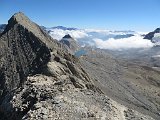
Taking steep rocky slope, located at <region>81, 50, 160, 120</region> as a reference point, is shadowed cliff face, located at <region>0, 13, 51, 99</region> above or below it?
above

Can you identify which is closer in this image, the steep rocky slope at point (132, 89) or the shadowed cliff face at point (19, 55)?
the shadowed cliff face at point (19, 55)

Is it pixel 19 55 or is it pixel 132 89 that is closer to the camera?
pixel 19 55

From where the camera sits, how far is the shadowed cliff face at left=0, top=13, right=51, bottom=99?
263ft

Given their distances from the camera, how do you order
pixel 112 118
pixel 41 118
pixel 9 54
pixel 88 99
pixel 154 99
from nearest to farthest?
pixel 41 118 < pixel 112 118 < pixel 88 99 < pixel 9 54 < pixel 154 99

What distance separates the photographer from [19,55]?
298ft

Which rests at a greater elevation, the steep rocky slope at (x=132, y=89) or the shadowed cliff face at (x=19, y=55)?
the shadowed cliff face at (x=19, y=55)

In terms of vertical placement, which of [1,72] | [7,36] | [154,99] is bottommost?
[154,99]

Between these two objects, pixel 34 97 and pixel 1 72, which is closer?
pixel 34 97

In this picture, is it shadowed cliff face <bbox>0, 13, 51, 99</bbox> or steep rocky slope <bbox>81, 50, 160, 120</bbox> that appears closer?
shadowed cliff face <bbox>0, 13, 51, 99</bbox>

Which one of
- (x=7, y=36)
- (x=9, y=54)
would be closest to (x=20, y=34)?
(x=7, y=36)

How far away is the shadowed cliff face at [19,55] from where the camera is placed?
263 ft

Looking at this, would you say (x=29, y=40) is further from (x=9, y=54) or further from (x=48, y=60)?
(x=48, y=60)

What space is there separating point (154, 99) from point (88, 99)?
225 feet

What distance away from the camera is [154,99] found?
355 ft
